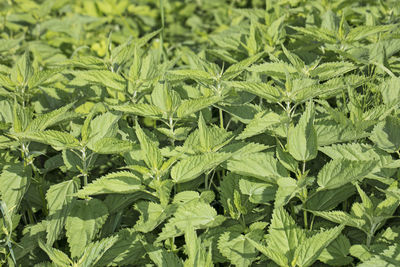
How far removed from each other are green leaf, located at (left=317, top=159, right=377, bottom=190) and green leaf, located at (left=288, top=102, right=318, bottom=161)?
0.10m

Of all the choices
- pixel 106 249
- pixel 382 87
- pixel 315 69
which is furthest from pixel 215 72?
pixel 106 249

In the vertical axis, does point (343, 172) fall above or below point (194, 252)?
above

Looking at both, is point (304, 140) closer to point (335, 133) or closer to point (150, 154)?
point (335, 133)

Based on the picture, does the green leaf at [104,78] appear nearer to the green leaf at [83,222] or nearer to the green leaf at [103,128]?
the green leaf at [103,128]

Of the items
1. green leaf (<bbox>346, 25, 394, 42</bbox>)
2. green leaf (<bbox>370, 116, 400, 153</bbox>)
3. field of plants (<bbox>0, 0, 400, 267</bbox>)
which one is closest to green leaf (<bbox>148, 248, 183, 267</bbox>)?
field of plants (<bbox>0, 0, 400, 267</bbox>)

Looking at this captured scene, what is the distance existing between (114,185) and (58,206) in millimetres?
378

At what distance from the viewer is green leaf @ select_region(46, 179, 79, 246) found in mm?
2178

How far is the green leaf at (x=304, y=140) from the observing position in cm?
208

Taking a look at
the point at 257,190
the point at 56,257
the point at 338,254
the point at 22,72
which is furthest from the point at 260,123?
the point at 22,72

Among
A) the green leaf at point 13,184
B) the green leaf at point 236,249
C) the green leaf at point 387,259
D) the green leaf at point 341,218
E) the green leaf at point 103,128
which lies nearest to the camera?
the green leaf at point 387,259

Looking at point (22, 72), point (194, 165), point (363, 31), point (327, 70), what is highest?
point (363, 31)

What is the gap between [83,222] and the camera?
225cm

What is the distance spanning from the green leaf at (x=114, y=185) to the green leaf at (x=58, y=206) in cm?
20

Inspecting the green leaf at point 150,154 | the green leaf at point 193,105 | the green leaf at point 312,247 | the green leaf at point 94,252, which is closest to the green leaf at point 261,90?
the green leaf at point 193,105
